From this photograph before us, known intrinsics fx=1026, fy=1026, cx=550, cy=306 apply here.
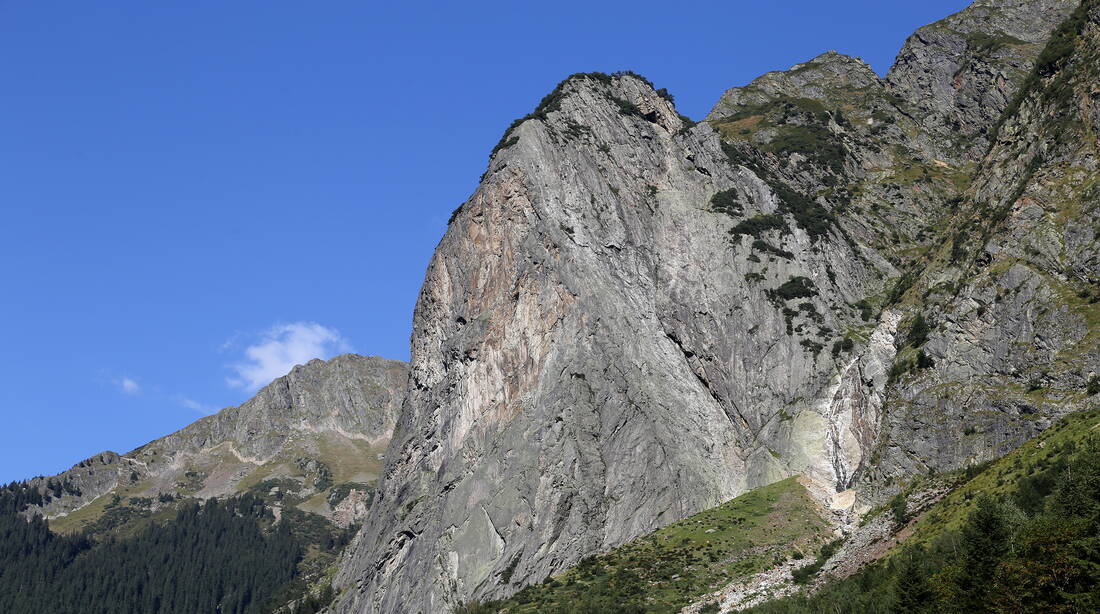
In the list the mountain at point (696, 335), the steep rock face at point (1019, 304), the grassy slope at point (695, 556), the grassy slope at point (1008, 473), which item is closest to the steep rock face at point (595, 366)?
the mountain at point (696, 335)

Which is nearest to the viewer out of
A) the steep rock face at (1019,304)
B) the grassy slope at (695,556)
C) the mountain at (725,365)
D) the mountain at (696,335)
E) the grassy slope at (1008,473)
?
the grassy slope at (1008,473)

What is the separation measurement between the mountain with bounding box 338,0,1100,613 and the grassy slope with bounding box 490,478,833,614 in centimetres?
461

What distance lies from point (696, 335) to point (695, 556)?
46.8m

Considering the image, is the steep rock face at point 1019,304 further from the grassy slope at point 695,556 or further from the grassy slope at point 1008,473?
the grassy slope at point 695,556

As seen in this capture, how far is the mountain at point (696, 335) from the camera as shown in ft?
404

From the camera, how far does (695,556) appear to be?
397 feet

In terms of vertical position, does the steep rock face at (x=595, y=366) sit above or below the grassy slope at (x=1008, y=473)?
above

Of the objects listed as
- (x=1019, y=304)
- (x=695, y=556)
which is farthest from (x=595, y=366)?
(x=1019, y=304)

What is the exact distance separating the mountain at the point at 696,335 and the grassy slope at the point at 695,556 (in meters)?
4.61

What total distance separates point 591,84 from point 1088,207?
96.9 metres

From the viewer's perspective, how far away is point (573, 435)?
144m

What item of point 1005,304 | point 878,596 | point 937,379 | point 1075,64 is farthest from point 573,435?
point 1075,64

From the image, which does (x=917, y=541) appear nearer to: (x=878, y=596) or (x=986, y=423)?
(x=878, y=596)

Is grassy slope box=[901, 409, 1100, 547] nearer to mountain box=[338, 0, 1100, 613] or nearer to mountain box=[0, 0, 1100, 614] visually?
mountain box=[0, 0, 1100, 614]
